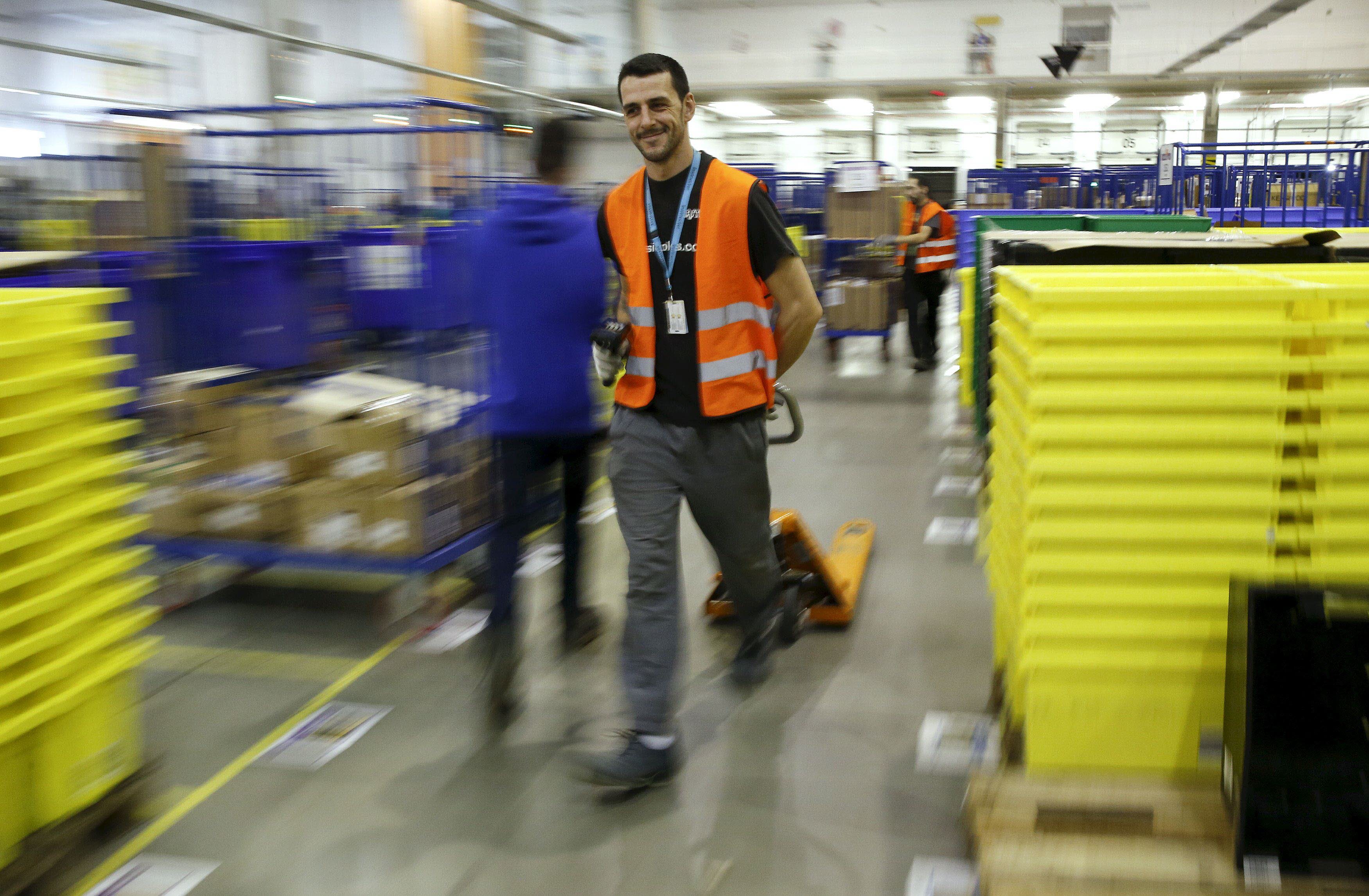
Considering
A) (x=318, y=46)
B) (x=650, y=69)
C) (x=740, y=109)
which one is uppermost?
(x=740, y=109)

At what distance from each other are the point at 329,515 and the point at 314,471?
0.22 meters

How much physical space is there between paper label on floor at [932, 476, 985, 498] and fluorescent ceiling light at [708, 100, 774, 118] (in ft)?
67.1

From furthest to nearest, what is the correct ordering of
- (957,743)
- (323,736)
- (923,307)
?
(923,307), (323,736), (957,743)

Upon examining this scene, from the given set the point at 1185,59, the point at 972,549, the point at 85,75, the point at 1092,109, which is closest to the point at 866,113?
the point at 1092,109

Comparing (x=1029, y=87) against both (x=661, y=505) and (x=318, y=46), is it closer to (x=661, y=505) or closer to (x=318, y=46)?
(x=318, y=46)

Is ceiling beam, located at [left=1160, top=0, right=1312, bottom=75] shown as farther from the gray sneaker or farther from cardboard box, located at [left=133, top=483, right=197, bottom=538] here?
the gray sneaker

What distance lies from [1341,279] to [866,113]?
25992 millimetres

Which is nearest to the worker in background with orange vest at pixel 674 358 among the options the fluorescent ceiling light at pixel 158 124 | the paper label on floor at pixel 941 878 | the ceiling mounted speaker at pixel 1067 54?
the paper label on floor at pixel 941 878

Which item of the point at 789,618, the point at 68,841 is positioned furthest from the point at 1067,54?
the point at 68,841

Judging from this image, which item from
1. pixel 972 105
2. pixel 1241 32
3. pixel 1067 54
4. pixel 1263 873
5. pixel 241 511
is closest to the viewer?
pixel 1263 873

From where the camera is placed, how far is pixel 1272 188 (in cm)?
1220

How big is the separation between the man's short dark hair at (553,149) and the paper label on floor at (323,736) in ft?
6.40

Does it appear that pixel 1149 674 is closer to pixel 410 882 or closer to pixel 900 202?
pixel 410 882

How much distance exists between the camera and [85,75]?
17.5 meters
